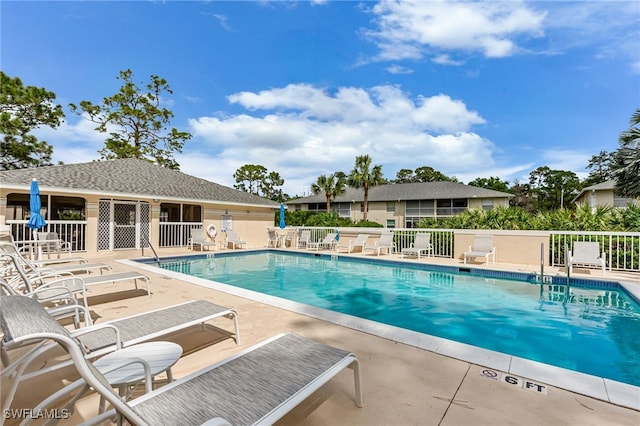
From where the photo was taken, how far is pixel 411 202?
33656 millimetres

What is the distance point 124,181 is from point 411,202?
27.6 metres

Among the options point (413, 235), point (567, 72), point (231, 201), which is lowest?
point (413, 235)

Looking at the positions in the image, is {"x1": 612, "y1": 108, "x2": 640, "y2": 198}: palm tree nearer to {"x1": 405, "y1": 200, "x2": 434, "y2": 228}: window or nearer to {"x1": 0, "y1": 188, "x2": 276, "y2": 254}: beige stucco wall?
{"x1": 0, "y1": 188, "x2": 276, "y2": 254}: beige stucco wall

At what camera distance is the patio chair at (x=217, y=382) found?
134cm

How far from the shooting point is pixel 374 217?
35.6 metres

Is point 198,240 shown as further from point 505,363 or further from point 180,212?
point 505,363

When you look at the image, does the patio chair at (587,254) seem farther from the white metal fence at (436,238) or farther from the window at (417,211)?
the window at (417,211)

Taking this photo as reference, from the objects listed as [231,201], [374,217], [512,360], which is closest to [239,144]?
[231,201]

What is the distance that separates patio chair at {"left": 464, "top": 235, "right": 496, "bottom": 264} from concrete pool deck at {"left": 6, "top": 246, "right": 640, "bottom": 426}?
7828 millimetres

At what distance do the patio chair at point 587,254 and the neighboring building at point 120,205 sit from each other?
48.5 ft

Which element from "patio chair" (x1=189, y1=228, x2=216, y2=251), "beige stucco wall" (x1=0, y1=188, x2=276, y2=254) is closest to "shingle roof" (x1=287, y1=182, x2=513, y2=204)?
"beige stucco wall" (x1=0, y1=188, x2=276, y2=254)

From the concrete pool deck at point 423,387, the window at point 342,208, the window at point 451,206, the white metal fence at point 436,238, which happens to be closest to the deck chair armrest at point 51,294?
the concrete pool deck at point 423,387

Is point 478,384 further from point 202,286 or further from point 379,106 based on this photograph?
point 379,106

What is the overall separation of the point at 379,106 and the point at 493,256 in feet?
39.4
